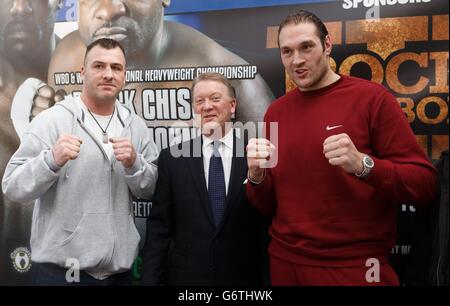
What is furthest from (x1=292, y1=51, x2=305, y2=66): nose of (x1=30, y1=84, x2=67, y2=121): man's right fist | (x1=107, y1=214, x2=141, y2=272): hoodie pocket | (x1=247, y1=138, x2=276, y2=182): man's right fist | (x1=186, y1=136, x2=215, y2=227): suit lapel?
(x1=30, y1=84, x2=67, y2=121): man's right fist

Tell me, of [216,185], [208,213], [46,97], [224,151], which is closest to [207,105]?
[224,151]

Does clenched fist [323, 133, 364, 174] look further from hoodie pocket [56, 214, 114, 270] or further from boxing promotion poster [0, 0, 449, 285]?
hoodie pocket [56, 214, 114, 270]

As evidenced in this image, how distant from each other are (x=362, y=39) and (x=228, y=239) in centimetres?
113

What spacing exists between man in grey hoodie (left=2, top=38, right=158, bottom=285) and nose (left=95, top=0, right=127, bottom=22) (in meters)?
0.45

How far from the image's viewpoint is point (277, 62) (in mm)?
2061

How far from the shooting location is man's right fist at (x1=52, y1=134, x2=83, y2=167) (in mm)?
1603

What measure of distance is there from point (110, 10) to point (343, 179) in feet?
5.13

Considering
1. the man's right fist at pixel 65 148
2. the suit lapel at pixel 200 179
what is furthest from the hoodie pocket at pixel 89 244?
the suit lapel at pixel 200 179

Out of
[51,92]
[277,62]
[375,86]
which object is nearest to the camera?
[375,86]

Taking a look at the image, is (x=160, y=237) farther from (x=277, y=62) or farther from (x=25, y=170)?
(x=277, y=62)

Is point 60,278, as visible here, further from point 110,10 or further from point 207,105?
point 110,10

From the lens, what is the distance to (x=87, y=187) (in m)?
1.77

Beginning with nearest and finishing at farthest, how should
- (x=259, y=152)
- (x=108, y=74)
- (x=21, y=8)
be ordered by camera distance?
(x=259, y=152) < (x=108, y=74) < (x=21, y=8)
